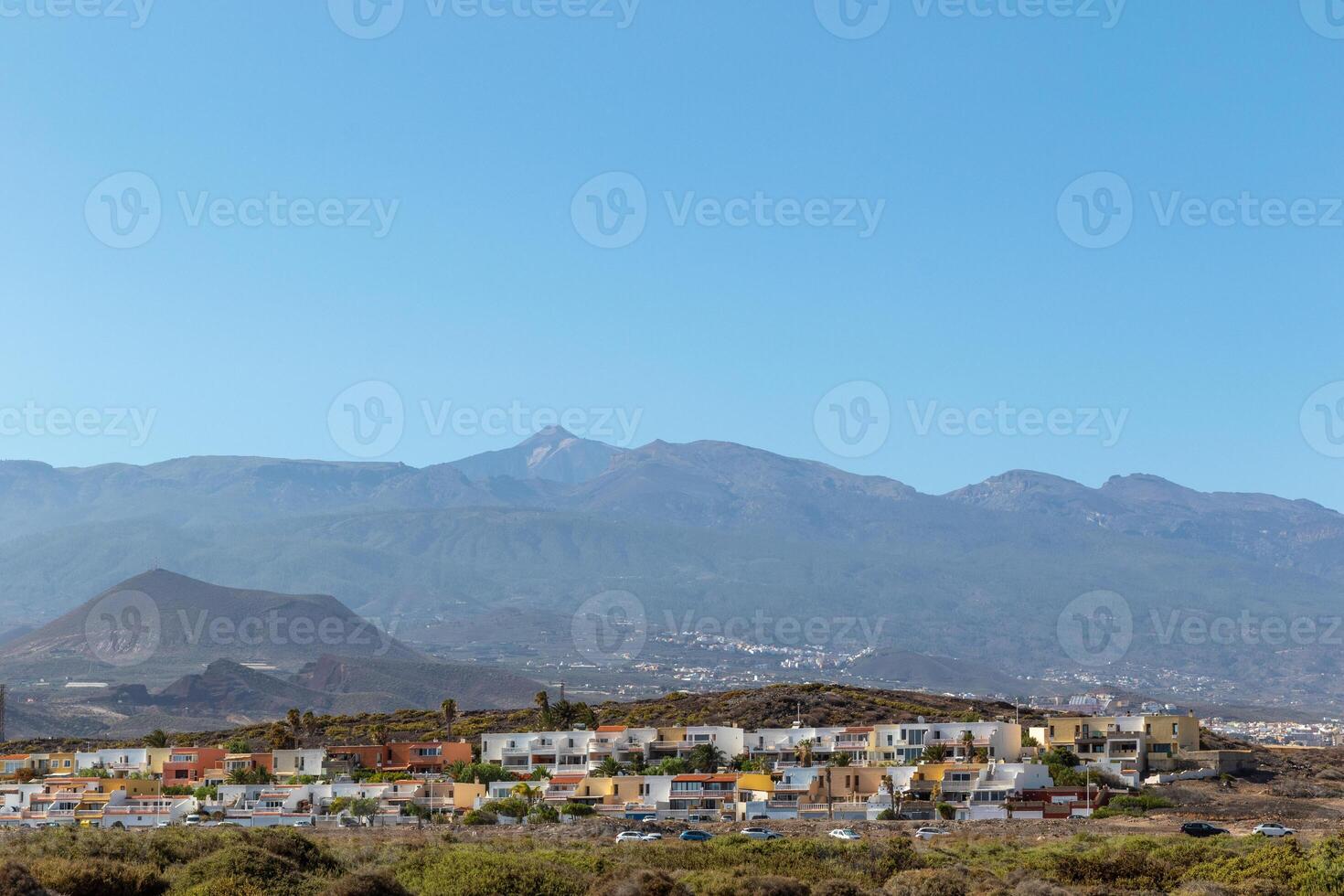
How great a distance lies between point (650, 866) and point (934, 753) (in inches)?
1522

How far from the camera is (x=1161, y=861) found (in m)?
44.1

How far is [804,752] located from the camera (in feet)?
270

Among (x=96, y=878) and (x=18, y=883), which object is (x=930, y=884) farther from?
(x=18, y=883)

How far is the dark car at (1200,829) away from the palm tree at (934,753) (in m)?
22.1

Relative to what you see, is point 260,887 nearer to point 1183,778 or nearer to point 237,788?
point 237,788

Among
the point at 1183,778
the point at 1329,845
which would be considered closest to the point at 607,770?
the point at 1183,778

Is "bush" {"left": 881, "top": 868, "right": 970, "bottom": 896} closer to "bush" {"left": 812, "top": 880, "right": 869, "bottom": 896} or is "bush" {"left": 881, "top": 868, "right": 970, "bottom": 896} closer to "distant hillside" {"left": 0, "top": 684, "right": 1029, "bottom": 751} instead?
"bush" {"left": 812, "top": 880, "right": 869, "bottom": 896}

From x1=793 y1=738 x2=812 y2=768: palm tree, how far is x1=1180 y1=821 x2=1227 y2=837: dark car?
25.4m

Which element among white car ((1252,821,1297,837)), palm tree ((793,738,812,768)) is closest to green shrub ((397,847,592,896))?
white car ((1252,821,1297,837))

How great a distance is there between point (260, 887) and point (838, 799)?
39657mm

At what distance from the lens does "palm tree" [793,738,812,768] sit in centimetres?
8146

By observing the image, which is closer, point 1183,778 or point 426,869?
point 426,869

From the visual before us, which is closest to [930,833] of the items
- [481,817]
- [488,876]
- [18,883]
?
[481,817]

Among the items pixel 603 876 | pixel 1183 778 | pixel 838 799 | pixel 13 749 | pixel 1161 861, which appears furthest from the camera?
pixel 13 749
